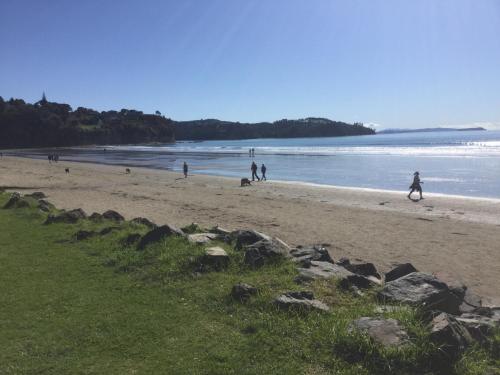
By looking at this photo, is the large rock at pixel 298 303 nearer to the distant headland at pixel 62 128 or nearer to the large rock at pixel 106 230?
the large rock at pixel 106 230

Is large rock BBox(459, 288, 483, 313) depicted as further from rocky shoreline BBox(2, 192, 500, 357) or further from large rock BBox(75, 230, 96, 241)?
large rock BBox(75, 230, 96, 241)

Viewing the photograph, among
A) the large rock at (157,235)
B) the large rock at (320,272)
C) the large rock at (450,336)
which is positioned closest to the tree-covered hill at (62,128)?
the large rock at (157,235)

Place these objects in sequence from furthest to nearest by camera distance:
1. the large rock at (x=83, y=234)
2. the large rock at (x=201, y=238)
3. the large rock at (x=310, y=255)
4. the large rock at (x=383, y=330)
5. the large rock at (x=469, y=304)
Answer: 1. the large rock at (x=83, y=234)
2. the large rock at (x=201, y=238)
3. the large rock at (x=310, y=255)
4. the large rock at (x=469, y=304)
5. the large rock at (x=383, y=330)

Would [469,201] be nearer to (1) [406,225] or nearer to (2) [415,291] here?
(1) [406,225]

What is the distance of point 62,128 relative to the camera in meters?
146

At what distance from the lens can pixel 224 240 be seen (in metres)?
9.54

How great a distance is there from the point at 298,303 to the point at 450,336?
1.98 meters

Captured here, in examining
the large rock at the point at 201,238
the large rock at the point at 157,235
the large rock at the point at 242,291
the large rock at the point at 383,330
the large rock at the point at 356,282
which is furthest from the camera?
the large rock at the point at 157,235

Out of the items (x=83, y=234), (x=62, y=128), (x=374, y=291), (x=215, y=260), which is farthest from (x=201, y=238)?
(x=62, y=128)

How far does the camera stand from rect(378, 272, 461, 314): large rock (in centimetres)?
588

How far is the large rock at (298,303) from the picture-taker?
5.78 m

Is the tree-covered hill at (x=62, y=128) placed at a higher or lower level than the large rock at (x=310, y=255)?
higher

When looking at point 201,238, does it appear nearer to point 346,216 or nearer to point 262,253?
point 262,253

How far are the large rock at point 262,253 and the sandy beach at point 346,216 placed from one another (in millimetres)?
3538
